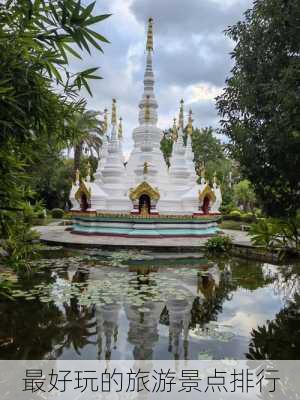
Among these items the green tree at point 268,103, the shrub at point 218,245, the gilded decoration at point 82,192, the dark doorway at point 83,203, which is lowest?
the shrub at point 218,245

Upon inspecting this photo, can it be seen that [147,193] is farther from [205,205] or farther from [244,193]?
[244,193]

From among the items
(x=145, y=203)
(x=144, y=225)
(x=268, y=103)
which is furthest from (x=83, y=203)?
(x=268, y=103)

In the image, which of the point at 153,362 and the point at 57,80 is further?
the point at 153,362

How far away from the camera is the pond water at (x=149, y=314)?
5066 millimetres

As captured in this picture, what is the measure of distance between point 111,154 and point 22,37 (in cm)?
1900

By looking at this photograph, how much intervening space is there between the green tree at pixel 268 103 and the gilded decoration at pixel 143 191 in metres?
11.9

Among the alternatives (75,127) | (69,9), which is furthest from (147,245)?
(69,9)

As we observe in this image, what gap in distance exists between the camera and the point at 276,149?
5148 millimetres

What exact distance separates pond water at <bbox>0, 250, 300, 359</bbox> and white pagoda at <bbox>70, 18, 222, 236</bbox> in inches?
311

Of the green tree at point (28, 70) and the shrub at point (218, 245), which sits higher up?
the green tree at point (28, 70)

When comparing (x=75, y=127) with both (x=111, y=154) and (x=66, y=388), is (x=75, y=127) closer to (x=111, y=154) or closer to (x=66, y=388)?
(x=66, y=388)

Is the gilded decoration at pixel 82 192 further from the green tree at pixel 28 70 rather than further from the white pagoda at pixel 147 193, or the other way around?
the green tree at pixel 28 70

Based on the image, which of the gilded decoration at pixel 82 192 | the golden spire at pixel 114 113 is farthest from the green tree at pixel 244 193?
the gilded decoration at pixel 82 192

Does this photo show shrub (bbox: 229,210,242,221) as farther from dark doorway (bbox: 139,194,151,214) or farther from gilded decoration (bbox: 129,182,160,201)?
gilded decoration (bbox: 129,182,160,201)
